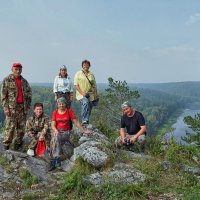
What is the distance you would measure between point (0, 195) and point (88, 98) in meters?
5.41

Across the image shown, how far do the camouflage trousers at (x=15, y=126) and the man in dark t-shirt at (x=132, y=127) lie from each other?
3.08 m

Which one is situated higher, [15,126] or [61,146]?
[15,126]

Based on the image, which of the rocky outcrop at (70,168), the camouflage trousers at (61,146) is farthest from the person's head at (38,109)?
the rocky outcrop at (70,168)

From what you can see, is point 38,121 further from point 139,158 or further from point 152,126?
point 152,126

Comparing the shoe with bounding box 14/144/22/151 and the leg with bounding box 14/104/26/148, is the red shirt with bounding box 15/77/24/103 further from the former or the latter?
the shoe with bounding box 14/144/22/151

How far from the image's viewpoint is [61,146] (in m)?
9.73

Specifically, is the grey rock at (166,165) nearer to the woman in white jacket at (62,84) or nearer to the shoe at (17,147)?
the woman in white jacket at (62,84)

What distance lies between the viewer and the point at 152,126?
12681cm

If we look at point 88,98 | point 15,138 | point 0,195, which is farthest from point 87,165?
point 88,98

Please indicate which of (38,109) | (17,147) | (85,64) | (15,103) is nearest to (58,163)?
(38,109)

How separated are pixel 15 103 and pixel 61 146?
198cm

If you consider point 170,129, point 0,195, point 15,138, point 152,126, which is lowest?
point 152,126

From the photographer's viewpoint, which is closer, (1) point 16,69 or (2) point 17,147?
(1) point 16,69

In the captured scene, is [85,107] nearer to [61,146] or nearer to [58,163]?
[61,146]
